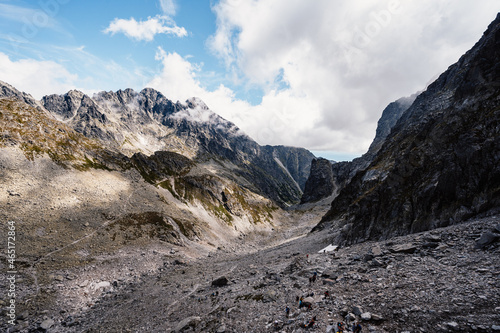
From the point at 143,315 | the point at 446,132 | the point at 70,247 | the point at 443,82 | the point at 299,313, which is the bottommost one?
the point at 143,315

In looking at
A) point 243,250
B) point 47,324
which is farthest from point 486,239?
point 243,250

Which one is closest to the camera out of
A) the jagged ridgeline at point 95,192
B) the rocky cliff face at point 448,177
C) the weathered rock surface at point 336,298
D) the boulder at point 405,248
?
the weathered rock surface at point 336,298

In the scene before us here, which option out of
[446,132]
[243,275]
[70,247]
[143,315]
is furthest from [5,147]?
[446,132]

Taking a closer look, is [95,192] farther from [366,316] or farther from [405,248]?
[405,248]

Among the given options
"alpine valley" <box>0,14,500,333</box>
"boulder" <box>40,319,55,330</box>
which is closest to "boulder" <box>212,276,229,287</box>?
"alpine valley" <box>0,14,500,333</box>

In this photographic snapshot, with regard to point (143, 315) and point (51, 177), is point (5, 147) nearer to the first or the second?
point (51, 177)

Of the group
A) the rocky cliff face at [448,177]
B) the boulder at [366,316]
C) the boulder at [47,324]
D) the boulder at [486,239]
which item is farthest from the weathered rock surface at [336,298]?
the rocky cliff face at [448,177]

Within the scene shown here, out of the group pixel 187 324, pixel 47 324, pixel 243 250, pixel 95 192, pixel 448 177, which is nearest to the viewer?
pixel 187 324

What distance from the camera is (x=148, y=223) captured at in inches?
2665

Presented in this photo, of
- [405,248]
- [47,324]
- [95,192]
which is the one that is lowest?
[47,324]

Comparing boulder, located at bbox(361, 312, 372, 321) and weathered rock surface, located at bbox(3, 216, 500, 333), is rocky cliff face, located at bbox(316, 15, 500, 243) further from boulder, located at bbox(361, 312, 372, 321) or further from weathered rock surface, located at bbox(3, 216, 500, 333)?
boulder, located at bbox(361, 312, 372, 321)

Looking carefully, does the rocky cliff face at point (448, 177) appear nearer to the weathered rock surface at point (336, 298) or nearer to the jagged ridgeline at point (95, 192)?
the weathered rock surface at point (336, 298)

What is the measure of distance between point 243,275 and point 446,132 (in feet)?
174

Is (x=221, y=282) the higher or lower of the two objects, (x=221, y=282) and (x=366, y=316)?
the lower
